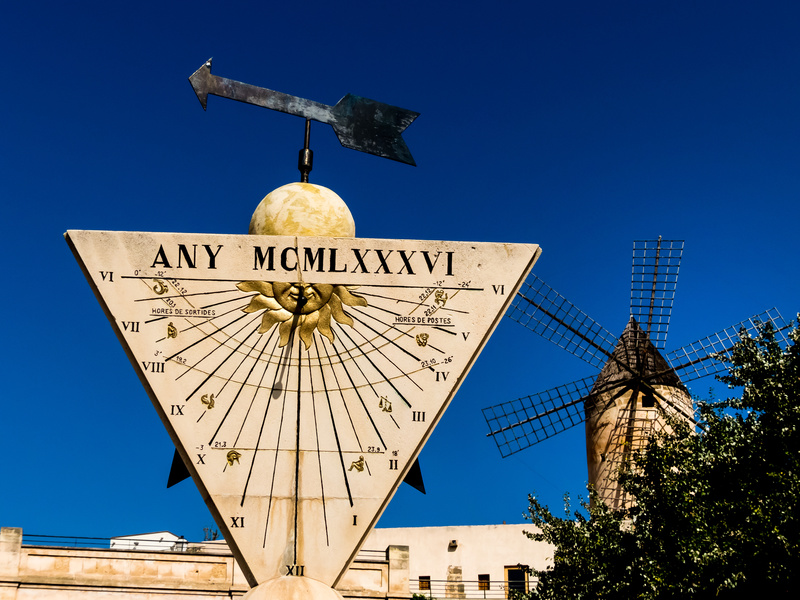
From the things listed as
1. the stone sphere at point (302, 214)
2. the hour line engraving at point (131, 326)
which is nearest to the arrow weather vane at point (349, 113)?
the stone sphere at point (302, 214)

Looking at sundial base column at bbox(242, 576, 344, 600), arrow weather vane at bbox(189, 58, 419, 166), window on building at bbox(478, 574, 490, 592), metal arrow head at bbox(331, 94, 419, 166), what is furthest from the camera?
window on building at bbox(478, 574, 490, 592)

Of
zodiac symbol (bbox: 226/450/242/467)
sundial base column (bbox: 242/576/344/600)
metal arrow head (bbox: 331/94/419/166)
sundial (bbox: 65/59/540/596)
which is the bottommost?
sundial base column (bbox: 242/576/344/600)

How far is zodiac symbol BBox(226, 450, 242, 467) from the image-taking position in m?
9.55

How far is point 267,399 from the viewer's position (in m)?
9.80

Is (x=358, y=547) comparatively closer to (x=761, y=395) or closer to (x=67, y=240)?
(x=67, y=240)

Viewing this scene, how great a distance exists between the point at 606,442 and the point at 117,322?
28.1 meters

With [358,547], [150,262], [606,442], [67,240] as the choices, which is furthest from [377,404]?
[606,442]

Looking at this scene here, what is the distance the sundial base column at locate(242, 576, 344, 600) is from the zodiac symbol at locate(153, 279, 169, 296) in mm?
2851

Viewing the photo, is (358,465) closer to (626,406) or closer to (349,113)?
(349,113)

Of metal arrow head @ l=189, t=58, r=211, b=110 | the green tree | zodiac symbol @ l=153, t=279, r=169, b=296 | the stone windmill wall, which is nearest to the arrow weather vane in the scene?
metal arrow head @ l=189, t=58, r=211, b=110

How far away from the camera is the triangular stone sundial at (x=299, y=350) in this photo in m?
9.52

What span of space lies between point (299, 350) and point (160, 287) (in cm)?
142

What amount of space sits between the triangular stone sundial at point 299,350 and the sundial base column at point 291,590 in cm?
42

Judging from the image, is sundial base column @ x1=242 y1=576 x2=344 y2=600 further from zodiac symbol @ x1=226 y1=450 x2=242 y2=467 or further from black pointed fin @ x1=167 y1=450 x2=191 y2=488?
black pointed fin @ x1=167 y1=450 x2=191 y2=488
